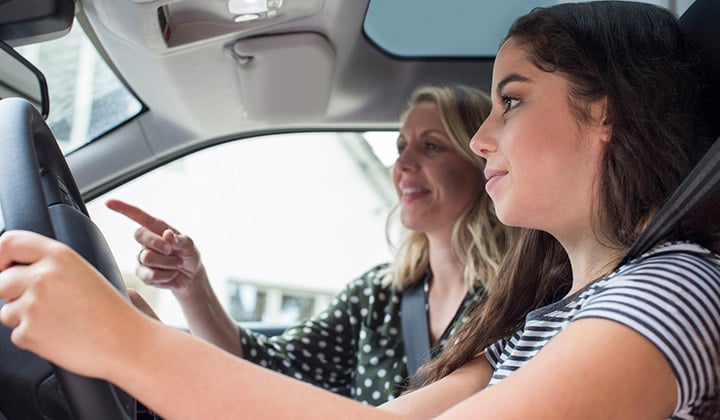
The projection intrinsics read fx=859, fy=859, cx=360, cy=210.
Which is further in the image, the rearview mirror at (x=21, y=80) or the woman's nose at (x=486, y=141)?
the rearview mirror at (x=21, y=80)

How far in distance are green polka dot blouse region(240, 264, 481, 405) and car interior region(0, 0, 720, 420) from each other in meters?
0.26

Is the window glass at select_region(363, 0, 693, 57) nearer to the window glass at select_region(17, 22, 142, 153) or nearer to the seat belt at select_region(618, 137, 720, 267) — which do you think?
the window glass at select_region(17, 22, 142, 153)

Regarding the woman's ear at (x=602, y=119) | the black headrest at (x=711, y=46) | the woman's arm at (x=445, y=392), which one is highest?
the black headrest at (x=711, y=46)

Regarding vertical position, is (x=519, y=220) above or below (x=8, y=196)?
below

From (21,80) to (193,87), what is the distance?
0.42m

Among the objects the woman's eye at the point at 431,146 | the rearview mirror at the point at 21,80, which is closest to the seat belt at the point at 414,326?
the woman's eye at the point at 431,146

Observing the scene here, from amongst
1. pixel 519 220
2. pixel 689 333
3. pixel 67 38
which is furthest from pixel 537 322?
pixel 67 38

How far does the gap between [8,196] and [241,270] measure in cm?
1022

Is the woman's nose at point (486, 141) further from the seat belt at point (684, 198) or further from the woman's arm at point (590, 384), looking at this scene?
the woman's arm at point (590, 384)

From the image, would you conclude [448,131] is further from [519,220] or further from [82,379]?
[82,379]

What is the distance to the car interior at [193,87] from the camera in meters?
→ 0.94

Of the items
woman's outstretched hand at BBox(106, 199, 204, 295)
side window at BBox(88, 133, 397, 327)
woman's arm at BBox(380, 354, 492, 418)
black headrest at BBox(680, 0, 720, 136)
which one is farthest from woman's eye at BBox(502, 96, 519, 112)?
side window at BBox(88, 133, 397, 327)

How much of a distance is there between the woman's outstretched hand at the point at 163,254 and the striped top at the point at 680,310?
39.5 inches

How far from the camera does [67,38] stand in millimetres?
1664
